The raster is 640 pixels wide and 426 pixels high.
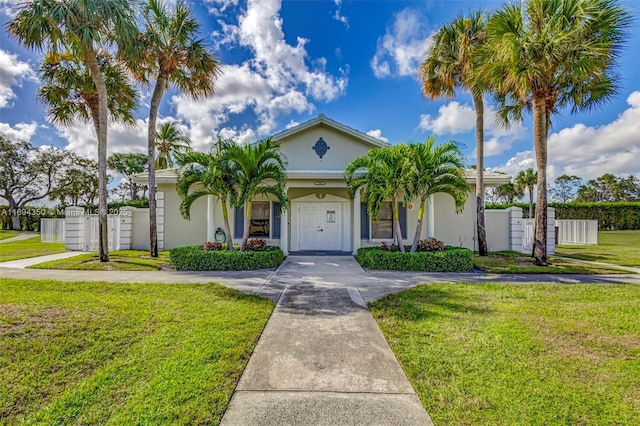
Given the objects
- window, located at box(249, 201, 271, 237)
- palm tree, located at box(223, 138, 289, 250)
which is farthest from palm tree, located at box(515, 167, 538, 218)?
palm tree, located at box(223, 138, 289, 250)

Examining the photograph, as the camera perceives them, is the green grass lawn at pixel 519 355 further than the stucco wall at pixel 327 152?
No

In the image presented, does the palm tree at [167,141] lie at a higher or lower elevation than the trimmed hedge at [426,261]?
higher

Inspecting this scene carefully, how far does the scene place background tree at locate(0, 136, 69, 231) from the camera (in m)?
29.1

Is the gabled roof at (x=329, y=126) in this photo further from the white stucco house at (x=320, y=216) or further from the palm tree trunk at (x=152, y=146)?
the palm tree trunk at (x=152, y=146)

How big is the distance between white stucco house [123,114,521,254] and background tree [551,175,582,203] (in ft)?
165

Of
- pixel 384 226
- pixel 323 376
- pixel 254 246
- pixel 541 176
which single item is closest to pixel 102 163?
pixel 254 246

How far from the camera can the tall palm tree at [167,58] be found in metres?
10.1

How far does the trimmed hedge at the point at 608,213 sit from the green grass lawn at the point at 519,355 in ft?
84.0

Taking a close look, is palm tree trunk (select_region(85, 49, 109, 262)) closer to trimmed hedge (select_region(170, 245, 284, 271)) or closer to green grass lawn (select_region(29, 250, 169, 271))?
green grass lawn (select_region(29, 250, 169, 271))

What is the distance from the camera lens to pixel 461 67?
11.0 m

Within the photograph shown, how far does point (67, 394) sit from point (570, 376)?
5.01m

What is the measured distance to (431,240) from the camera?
33.9 feet

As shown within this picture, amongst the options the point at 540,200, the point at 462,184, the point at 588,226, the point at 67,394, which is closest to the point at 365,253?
the point at 462,184

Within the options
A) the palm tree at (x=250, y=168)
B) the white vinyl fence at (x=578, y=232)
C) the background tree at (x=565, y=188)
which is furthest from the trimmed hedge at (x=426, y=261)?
the background tree at (x=565, y=188)
